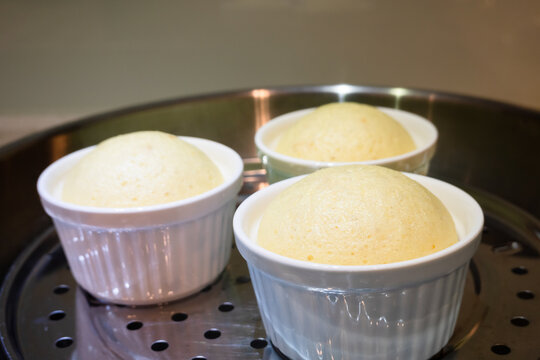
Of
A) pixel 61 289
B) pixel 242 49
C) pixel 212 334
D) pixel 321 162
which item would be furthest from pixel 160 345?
pixel 242 49

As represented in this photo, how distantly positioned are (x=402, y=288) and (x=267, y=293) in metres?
0.13

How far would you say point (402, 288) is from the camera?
1.59ft

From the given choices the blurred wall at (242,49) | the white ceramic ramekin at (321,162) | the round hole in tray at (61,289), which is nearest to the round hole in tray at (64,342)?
the round hole in tray at (61,289)

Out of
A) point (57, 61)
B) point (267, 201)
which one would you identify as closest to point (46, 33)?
point (57, 61)

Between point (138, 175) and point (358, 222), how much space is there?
284 millimetres

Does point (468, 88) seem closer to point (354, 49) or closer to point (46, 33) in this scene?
point (354, 49)

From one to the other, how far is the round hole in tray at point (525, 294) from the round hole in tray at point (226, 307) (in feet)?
1.06

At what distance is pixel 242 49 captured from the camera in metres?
1.12

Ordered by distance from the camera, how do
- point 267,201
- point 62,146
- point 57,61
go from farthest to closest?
1. point 57,61
2. point 62,146
3. point 267,201

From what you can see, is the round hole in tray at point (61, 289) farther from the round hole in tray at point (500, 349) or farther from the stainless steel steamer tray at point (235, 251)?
the round hole in tray at point (500, 349)

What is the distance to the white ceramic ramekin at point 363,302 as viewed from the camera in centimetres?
48

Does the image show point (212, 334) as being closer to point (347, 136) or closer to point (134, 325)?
point (134, 325)

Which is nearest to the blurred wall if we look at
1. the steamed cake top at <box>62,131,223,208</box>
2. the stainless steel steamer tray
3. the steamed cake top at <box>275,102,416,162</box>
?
the stainless steel steamer tray

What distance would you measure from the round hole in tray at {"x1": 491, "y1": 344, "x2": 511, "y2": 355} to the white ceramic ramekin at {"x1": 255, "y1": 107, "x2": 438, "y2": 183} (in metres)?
0.24
